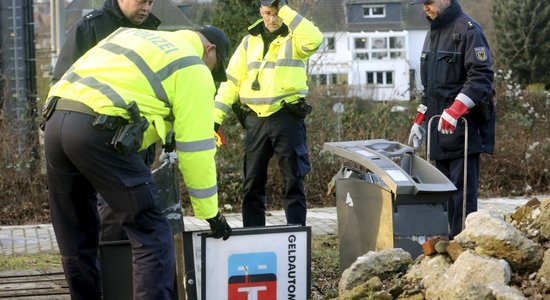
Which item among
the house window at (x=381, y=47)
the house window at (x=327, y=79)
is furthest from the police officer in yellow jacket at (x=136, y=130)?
the house window at (x=381, y=47)

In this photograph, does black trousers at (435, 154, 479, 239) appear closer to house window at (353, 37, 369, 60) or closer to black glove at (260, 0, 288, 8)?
black glove at (260, 0, 288, 8)

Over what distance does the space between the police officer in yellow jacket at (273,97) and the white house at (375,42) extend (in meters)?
6.81

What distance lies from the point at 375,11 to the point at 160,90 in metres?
52.2

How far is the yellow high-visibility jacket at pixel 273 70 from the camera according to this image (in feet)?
27.9

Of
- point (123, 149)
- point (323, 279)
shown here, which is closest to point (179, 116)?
point (123, 149)

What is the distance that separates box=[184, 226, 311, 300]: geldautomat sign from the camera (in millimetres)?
6289

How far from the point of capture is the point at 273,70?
855 centimetres

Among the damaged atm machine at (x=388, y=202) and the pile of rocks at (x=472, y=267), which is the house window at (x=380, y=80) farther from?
the pile of rocks at (x=472, y=267)

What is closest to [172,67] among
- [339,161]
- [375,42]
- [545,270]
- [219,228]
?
[219,228]

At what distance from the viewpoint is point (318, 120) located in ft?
42.6

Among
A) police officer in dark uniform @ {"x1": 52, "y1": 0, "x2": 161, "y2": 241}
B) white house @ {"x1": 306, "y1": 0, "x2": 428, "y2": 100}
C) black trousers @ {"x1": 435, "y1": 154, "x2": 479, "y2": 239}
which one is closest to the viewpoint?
police officer in dark uniform @ {"x1": 52, "y1": 0, "x2": 161, "y2": 241}

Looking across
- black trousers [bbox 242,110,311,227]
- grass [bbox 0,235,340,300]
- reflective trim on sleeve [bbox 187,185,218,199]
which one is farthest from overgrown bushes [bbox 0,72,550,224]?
reflective trim on sleeve [bbox 187,185,218,199]

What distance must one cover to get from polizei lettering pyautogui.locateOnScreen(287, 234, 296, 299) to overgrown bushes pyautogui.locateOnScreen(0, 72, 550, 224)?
4.98 meters

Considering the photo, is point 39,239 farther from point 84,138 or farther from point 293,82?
point 84,138
